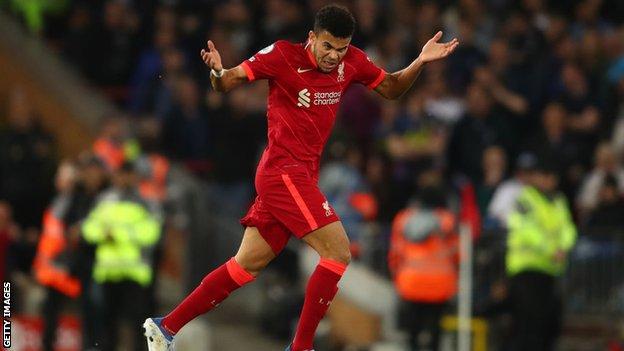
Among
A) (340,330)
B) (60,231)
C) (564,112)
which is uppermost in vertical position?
(564,112)

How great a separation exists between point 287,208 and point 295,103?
0.68 m

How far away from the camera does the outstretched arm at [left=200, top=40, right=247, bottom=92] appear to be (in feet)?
33.0

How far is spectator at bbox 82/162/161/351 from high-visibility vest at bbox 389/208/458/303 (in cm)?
248

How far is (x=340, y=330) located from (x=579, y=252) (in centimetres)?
271

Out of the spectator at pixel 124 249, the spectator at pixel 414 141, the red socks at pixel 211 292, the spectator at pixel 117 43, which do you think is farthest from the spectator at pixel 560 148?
the red socks at pixel 211 292

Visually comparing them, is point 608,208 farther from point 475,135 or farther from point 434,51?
point 434,51

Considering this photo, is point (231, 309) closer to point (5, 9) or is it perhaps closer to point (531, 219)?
point (531, 219)

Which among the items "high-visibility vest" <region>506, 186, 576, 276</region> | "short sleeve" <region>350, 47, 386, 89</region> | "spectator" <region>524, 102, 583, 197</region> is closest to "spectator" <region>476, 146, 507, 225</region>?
"spectator" <region>524, 102, 583, 197</region>

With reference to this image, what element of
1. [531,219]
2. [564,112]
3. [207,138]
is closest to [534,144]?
[564,112]

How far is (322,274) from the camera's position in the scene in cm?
1043

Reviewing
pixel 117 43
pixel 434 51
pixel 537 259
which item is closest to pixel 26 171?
pixel 117 43

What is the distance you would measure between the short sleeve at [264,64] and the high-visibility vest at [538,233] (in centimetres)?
587

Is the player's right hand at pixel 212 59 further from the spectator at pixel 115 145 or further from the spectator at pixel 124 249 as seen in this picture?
the spectator at pixel 115 145

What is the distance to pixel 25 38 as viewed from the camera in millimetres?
20391
